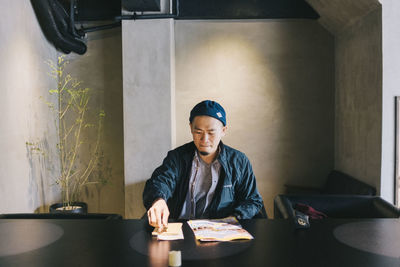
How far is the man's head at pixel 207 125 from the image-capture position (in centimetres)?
206

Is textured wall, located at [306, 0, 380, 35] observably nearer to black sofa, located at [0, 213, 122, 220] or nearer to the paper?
the paper

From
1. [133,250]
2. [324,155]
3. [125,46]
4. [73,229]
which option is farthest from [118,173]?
[133,250]

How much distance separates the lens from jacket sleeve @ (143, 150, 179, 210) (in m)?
1.94

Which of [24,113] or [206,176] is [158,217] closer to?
[206,176]

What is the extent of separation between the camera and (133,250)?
1.36 m

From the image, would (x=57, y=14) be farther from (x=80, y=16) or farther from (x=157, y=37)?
(x=157, y=37)

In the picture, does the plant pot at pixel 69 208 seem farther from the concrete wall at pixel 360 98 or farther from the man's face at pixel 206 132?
the concrete wall at pixel 360 98

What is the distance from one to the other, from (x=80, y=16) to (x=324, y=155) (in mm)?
3572

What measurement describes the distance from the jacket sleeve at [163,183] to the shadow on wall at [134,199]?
2009 millimetres

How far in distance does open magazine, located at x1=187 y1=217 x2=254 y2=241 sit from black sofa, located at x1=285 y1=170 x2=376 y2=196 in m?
2.02

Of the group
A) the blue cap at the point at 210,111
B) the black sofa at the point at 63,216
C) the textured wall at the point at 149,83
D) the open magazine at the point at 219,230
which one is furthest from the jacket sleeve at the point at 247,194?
the textured wall at the point at 149,83

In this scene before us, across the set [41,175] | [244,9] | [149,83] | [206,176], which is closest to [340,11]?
[244,9]

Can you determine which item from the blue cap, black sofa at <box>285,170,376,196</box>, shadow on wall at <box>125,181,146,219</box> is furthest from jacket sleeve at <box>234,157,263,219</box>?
shadow on wall at <box>125,181,146,219</box>

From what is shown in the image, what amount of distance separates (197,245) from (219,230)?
21 cm
